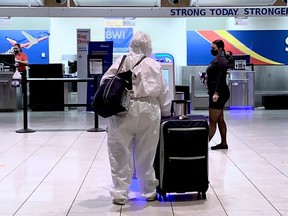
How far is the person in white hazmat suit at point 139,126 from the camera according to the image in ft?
12.6

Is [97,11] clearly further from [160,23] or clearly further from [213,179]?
[213,179]

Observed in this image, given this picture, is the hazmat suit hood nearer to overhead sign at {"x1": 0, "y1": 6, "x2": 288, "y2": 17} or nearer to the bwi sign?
overhead sign at {"x1": 0, "y1": 6, "x2": 288, "y2": 17}

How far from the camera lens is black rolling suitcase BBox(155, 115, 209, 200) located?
3.96m

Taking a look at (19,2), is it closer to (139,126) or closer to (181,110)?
(181,110)

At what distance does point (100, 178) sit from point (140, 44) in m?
1.65

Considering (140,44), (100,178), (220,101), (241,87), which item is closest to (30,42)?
(241,87)

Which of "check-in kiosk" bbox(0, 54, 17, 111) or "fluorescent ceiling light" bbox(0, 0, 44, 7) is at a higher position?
"fluorescent ceiling light" bbox(0, 0, 44, 7)

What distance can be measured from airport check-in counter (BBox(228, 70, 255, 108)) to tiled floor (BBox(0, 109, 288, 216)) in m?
4.15

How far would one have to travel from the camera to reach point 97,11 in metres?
11.5

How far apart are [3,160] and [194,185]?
9.43 ft

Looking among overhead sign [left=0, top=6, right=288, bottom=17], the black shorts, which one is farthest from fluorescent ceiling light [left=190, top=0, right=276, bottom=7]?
the black shorts

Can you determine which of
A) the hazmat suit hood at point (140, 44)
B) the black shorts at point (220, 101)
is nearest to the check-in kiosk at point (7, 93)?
the black shorts at point (220, 101)

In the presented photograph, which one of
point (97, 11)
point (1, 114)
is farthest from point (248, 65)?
point (1, 114)

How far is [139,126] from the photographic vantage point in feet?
12.7
